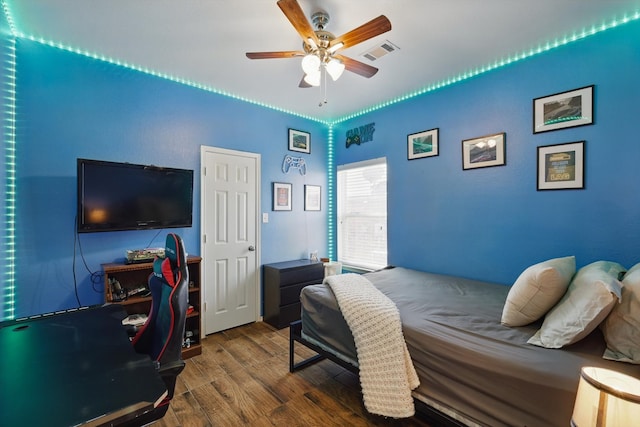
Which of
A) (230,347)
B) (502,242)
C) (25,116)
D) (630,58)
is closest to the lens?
(630,58)

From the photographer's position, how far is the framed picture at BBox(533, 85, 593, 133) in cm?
223

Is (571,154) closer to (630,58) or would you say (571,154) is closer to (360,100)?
(630,58)

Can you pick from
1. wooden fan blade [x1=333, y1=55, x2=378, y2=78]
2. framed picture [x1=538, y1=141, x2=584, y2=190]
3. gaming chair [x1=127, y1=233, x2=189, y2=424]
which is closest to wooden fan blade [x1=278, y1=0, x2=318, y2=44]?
wooden fan blade [x1=333, y1=55, x2=378, y2=78]

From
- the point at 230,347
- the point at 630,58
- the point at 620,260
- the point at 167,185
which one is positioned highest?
the point at 630,58

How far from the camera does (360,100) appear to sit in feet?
11.7

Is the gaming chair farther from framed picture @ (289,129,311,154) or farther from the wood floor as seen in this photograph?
framed picture @ (289,129,311,154)

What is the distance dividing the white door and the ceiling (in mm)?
989

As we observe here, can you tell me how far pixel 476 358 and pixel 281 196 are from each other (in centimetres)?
297

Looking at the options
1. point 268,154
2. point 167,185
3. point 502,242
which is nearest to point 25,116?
point 167,185

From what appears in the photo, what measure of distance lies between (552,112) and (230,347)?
12.4ft

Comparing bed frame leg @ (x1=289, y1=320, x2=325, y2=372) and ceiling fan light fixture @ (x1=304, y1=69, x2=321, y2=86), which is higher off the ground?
ceiling fan light fixture @ (x1=304, y1=69, x2=321, y2=86)

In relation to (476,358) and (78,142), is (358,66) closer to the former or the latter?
(476,358)

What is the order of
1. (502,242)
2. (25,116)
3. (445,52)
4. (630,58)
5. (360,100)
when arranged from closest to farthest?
(630,58)
(25,116)
(445,52)
(502,242)
(360,100)

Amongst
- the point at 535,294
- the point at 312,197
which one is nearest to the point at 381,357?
the point at 535,294
